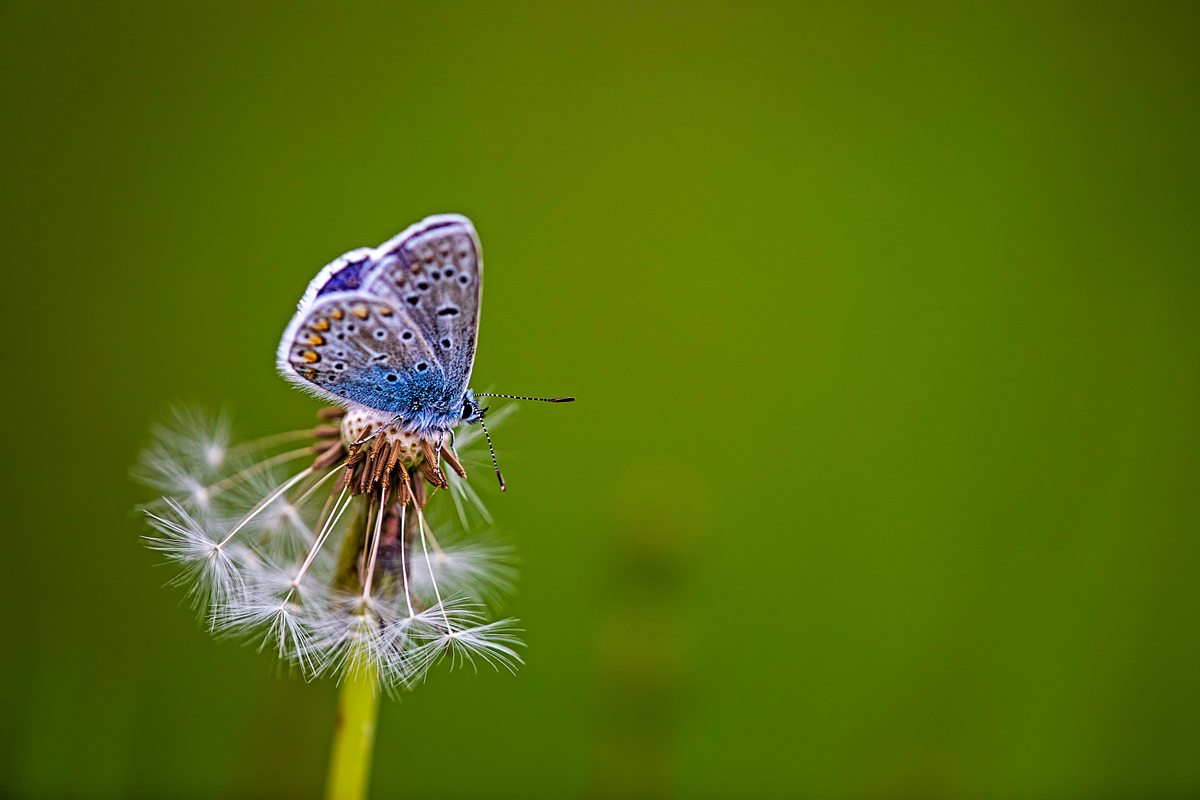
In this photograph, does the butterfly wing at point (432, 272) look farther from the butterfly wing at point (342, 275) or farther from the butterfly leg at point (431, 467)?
the butterfly leg at point (431, 467)

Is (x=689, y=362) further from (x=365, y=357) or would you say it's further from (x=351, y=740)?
(x=351, y=740)

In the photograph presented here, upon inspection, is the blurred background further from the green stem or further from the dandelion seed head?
the green stem

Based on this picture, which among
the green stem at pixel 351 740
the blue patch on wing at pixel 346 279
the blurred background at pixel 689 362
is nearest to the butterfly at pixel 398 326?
the blue patch on wing at pixel 346 279

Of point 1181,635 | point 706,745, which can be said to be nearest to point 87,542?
point 706,745

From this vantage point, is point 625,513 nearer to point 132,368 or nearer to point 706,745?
point 706,745

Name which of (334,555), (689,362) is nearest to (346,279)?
(334,555)
